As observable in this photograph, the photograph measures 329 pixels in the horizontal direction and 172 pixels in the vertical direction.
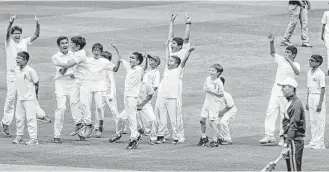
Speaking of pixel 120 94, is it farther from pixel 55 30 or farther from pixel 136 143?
pixel 55 30

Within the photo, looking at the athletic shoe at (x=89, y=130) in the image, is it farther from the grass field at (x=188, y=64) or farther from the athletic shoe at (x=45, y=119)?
the athletic shoe at (x=45, y=119)

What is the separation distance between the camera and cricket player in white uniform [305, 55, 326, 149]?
19406 mm

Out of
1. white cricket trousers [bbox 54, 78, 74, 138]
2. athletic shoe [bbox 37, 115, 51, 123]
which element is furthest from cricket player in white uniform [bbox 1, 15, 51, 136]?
white cricket trousers [bbox 54, 78, 74, 138]

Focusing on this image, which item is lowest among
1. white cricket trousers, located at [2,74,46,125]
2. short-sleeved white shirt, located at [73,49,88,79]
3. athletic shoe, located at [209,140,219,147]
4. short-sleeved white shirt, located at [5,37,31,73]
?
athletic shoe, located at [209,140,219,147]

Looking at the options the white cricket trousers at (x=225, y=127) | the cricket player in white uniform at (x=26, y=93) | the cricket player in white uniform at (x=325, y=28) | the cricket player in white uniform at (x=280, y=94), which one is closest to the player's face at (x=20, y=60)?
the cricket player in white uniform at (x=26, y=93)

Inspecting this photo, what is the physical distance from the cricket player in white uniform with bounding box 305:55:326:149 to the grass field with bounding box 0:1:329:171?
501mm

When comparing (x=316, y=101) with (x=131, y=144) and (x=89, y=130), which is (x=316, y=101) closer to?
(x=131, y=144)

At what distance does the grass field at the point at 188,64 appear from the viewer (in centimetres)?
1819

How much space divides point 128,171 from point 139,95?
137 inches

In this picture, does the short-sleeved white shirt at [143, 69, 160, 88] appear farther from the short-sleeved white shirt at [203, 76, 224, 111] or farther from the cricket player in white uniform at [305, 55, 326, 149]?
the cricket player in white uniform at [305, 55, 326, 149]

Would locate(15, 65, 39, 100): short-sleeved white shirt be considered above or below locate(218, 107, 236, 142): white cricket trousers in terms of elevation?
above

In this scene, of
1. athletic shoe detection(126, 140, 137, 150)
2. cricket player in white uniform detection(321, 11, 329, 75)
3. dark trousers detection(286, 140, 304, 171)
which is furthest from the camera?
cricket player in white uniform detection(321, 11, 329, 75)

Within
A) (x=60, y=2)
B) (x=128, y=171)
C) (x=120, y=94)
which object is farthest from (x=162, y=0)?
(x=128, y=171)

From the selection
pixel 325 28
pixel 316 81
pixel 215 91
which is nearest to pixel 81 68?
pixel 215 91
